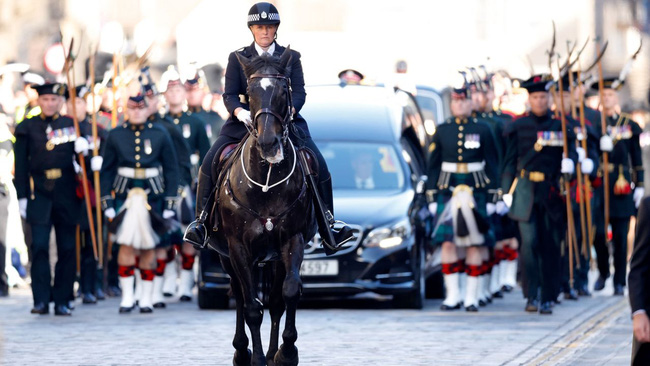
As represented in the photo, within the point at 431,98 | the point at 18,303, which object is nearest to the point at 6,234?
the point at 18,303

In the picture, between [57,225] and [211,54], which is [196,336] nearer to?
[57,225]

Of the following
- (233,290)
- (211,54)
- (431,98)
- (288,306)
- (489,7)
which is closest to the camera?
(288,306)

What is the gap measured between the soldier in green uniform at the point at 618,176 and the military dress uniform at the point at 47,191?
254 inches

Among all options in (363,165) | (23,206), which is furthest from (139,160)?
(363,165)

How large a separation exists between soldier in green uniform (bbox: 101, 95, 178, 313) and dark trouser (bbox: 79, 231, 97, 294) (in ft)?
4.76

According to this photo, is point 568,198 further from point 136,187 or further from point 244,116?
point 244,116

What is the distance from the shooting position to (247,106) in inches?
525

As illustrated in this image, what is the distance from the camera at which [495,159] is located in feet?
61.8

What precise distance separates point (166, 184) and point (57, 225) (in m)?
1.11

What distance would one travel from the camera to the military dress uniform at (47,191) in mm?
17875

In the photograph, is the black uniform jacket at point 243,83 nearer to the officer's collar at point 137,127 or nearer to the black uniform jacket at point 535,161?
the officer's collar at point 137,127

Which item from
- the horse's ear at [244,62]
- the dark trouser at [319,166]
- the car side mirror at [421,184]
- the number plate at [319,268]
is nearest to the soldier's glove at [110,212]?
the number plate at [319,268]

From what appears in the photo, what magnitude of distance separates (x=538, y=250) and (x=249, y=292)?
5.90 m

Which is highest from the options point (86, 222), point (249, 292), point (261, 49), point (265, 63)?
point (261, 49)
